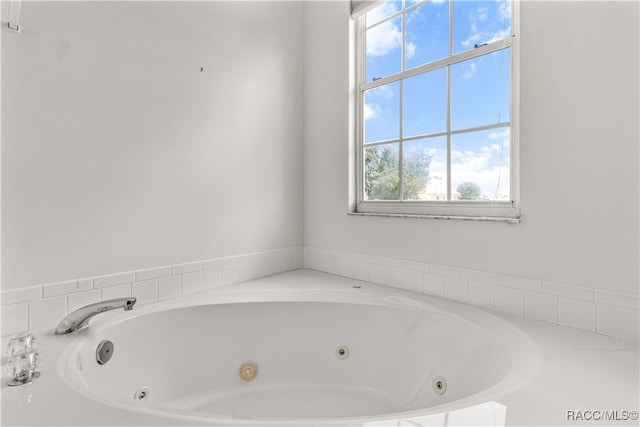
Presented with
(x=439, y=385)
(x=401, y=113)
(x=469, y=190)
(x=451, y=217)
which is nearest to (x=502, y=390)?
(x=439, y=385)

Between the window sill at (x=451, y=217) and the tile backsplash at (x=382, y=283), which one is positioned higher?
the window sill at (x=451, y=217)

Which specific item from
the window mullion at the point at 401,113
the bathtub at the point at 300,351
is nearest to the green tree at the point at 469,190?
the window mullion at the point at 401,113

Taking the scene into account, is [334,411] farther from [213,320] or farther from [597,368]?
[597,368]

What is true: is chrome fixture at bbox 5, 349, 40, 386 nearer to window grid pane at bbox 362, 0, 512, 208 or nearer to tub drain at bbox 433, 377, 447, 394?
tub drain at bbox 433, 377, 447, 394

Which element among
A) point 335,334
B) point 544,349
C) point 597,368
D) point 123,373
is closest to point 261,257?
point 335,334

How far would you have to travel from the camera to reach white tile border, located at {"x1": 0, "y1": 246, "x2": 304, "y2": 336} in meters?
1.21

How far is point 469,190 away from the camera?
5.08 feet

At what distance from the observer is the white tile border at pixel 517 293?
3.61 ft

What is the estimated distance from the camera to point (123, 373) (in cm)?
127

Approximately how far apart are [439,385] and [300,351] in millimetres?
627

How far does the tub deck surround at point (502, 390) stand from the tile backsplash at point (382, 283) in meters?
0.05

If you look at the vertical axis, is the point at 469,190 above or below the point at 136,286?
above

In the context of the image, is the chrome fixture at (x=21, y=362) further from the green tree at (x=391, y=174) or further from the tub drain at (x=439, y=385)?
the green tree at (x=391, y=174)

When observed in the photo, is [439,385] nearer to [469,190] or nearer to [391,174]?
[469,190]
